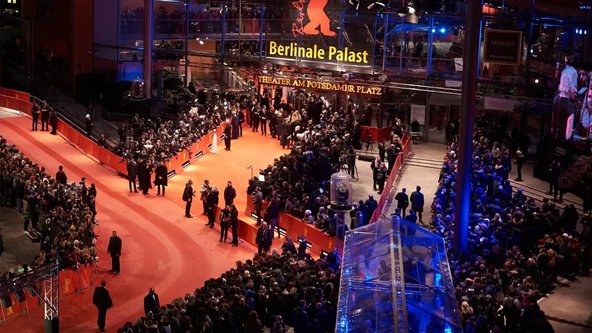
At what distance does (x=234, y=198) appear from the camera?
3064cm

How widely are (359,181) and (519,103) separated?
7.31 metres

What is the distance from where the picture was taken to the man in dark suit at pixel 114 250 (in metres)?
23.9

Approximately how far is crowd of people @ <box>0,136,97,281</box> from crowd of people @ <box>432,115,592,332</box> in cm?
967

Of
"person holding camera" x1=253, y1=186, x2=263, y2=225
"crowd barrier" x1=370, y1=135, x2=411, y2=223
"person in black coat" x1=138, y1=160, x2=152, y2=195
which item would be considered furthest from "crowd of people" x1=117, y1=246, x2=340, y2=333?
"person in black coat" x1=138, y1=160, x2=152, y2=195

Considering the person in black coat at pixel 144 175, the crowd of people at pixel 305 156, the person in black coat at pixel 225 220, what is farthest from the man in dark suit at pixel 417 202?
the person in black coat at pixel 144 175

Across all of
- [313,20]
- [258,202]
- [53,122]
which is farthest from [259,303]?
[53,122]

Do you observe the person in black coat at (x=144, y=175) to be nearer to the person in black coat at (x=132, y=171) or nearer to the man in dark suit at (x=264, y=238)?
the person in black coat at (x=132, y=171)

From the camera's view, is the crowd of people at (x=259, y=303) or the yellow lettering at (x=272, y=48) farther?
the yellow lettering at (x=272, y=48)

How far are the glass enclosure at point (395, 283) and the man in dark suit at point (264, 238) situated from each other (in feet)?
17.7

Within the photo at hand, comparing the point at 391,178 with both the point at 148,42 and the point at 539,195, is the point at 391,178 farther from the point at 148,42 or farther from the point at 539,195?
the point at 148,42

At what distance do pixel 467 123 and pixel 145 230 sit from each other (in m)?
10.8

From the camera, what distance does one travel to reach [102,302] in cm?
2030

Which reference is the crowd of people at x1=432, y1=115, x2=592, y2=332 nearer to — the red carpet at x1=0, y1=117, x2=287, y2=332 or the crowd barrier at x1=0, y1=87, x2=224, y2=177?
the red carpet at x1=0, y1=117, x2=287, y2=332

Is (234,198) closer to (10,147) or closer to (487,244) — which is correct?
(10,147)
